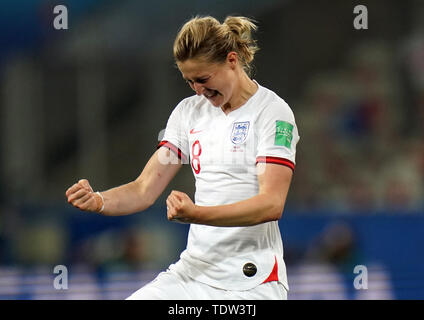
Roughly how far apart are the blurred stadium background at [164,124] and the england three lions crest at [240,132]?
133 inches

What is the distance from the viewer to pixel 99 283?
5.78m

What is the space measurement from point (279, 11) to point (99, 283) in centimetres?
514

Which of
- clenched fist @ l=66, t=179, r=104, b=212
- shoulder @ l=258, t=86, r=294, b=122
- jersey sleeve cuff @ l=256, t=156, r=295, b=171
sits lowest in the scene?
clenched fist @ l=66, t=179, r=104, b=212

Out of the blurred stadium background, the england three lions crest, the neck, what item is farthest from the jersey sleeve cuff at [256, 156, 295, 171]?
the blurred stadium background

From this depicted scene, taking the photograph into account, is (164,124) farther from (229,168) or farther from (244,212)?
(244,212)

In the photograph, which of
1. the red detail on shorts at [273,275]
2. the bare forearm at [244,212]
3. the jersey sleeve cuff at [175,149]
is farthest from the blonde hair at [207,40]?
the red detail on shorts at [273,275]

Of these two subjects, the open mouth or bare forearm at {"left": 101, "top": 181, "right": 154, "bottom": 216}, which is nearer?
the open mouth

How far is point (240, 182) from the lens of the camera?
9.62ft

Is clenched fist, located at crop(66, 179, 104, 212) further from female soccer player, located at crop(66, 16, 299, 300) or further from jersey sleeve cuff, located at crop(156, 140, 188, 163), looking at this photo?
jersey sleeve cuff, located at crop(156, 140, 188, 163)

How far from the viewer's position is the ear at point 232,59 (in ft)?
9.66

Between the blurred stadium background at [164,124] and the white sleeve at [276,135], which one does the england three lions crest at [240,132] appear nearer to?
the white sleeve at [276,135]

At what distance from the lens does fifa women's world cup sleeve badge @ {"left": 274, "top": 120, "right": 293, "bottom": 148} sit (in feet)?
9.45

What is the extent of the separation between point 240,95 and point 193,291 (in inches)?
30.9
